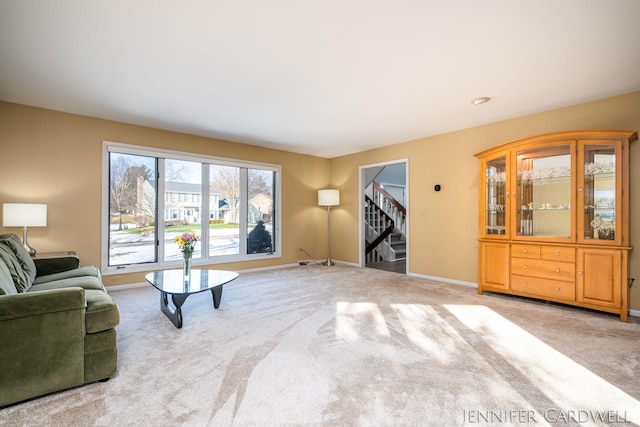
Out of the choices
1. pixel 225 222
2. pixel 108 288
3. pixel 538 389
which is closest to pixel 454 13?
pixel 538 389

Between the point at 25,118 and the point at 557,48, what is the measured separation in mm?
5743

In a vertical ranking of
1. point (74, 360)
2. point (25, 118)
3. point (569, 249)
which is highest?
point (25, 118)

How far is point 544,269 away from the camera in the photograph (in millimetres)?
3445

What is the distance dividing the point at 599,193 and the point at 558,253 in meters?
0.76

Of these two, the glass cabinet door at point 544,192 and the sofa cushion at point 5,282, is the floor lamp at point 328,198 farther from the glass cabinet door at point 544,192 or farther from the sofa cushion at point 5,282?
the sofa cushion at point 5,282

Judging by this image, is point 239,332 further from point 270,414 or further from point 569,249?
point 569,249

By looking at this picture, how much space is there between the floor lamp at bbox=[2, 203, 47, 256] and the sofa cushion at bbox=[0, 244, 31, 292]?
89 centimetres

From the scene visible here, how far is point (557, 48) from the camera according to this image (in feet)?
7.80

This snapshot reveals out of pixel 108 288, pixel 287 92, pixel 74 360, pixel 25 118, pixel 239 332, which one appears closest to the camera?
pixel 74 360

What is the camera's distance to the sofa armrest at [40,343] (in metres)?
1.64

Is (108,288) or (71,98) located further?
(108,288)

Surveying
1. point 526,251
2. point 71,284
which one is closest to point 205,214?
point 71,284

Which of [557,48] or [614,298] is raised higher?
[557,48]

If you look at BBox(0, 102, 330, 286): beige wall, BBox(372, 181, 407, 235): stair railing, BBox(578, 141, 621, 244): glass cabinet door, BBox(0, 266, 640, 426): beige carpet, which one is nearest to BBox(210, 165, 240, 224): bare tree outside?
BBox(0, 102, 330, 286): beige wall
